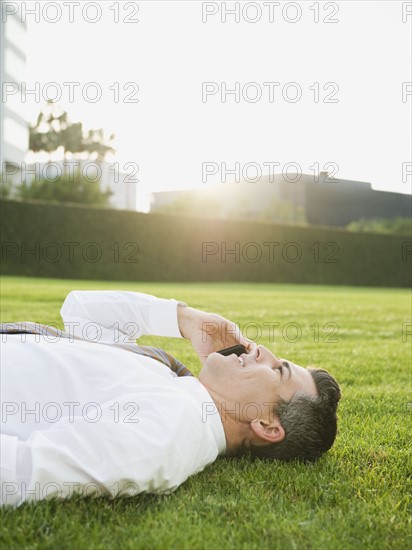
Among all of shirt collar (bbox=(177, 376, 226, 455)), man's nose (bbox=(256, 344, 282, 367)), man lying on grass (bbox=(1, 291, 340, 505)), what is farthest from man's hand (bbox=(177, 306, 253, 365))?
shirt collar (bbox=(177, 376, 226, 455))

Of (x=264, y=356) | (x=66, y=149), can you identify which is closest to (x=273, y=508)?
(x=264, y=356)

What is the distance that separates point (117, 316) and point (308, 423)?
1.17 metres

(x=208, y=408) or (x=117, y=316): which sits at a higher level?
(x=117, y=316)

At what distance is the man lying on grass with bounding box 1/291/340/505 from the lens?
6.56ft

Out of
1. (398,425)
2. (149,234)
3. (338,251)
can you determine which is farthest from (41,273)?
(398,425)

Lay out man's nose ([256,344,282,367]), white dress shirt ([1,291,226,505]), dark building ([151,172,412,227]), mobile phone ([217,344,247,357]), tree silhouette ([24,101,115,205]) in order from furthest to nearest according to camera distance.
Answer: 1. dark building ([151,172,412,227])
2. tree silhouette ([24,101,115,205])
3. mobile phone ([217,344,247,357])
4. man's nose ([256,344,282,367])
5. white dress shirt ([1,291,226,505])

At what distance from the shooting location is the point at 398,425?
12.1 feet

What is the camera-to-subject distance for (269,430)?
265cm

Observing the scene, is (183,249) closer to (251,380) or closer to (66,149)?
(251,380)

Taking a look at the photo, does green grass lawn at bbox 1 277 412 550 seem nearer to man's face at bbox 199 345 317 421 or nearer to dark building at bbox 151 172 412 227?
man's face at bbox 199 345 317 421

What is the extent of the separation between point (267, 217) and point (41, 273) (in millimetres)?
35025

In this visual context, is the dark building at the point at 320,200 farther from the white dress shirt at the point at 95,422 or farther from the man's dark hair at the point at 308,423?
the white dress shirt at the point at 95,422

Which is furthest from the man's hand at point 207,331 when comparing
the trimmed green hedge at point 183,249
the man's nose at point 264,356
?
the trimmed green hedge at point 183,249

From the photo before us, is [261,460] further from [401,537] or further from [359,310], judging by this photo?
[359,310]
